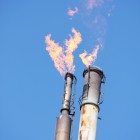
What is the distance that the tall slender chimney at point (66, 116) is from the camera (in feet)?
88.1

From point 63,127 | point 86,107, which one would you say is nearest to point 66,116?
point 63,127

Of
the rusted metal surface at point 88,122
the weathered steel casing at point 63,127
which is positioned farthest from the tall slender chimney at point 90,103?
the weathered steel casing at point 63,127

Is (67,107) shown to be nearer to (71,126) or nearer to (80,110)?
(71,126)

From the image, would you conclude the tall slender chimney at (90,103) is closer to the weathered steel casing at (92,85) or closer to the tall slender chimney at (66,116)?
the weathered steel casing at (92,85)

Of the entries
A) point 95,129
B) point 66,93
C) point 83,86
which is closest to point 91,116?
point 95,129

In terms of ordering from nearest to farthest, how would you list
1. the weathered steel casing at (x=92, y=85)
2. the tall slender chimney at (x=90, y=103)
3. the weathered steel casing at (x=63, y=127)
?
the tall slender chimney at (x=90, y=103)
the weathered steel casing at (x=92, y=85)
the weathered steel casing at (x=63, y=127)

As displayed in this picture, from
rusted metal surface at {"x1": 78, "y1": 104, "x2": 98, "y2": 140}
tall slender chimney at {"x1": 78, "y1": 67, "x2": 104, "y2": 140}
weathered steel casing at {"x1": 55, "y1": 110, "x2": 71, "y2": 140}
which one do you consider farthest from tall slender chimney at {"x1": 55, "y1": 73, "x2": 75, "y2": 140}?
rusted metal surface at {"x1": 78, "y1": 104, "x2": 98, "y2": 140}

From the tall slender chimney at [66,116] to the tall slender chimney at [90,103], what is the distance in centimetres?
236

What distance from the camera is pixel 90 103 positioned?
24.7 meters

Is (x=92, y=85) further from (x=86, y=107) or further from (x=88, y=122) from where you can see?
(x=88, y=122)

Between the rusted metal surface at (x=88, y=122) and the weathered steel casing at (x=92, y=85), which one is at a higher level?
the weathered steel casing at (x=92, y=85)

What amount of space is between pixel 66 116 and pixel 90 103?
3.35 metres

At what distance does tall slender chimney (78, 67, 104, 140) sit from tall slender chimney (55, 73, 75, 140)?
7.73ft

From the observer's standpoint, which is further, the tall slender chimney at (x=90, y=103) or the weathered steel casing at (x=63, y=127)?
the weathered steel casing at (x=63, y=127)
